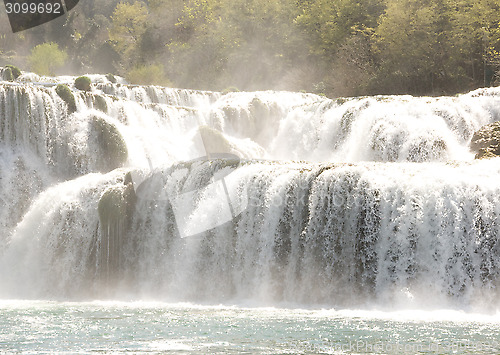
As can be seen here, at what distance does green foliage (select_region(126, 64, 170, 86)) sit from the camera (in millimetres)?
47225

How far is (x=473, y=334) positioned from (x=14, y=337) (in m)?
7.55

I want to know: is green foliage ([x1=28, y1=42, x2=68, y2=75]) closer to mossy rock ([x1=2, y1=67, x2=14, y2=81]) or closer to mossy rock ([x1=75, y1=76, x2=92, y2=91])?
mossy rock ([x1=2, y1=67, x2=14, y2=81])

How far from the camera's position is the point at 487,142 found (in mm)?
19391

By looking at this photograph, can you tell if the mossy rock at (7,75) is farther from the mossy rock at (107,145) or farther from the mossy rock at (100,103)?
the mossy rock at (107,145)

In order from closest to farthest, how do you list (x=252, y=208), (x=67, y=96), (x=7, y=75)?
(x=252, y=208) → (x=67, y=96) → (x=7, y=75)

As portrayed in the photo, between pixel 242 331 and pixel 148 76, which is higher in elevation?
pixel 148 76

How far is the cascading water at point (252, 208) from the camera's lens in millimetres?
14109

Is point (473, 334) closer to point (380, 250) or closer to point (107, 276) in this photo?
point (380, 250)

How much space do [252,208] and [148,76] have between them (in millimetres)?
33654

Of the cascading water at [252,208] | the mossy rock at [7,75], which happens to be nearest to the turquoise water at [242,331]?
the cascading water at [252,208]

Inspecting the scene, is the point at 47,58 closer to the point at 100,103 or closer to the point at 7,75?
the point at 7,75

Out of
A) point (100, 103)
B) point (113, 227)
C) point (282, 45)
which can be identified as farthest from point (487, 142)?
point (282, 45)

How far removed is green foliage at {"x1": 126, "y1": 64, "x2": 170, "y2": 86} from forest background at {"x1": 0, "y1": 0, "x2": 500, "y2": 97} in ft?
0.32

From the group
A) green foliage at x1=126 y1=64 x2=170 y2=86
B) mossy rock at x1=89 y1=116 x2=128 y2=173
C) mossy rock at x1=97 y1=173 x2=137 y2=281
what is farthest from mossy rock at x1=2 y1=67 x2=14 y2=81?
mossy rock at x1=97 y1=173 x2=137 y2=281
